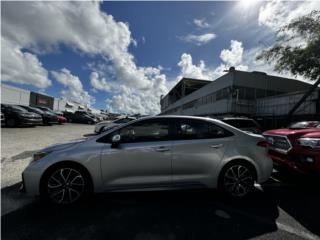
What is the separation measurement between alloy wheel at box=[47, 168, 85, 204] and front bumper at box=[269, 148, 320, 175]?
4217 millimetres

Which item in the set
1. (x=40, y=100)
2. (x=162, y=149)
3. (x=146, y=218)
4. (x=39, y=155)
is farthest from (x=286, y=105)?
(x=40, y=100)

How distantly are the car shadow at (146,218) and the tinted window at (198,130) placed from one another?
112 centimetres

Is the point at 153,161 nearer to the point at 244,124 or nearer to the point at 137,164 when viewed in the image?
the point at 137,164

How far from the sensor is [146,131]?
394 cm

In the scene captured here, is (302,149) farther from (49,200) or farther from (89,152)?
(49,200)

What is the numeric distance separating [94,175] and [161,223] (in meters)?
1.34

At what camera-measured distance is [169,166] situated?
379 centimetres

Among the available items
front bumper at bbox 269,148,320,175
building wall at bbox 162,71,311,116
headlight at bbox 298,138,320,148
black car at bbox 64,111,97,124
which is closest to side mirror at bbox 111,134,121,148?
front bumper at bbox 269,148,320,175

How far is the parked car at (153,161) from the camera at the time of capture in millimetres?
3592

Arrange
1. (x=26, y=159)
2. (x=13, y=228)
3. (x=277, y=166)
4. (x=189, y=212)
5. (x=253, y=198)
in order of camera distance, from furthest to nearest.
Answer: (x=26, y=159) → (x=277, y=166) → (x=253, y=198) → (x=189, y=212) → (x=13, y=228)

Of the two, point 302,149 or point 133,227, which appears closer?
point 133,227

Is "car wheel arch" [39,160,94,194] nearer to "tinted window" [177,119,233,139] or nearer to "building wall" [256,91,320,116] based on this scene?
"tinted window" [177,119,233,139]

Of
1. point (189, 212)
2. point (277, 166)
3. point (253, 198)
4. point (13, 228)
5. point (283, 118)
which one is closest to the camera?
point (13, 228)

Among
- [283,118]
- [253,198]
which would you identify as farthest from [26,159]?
[283,118]
